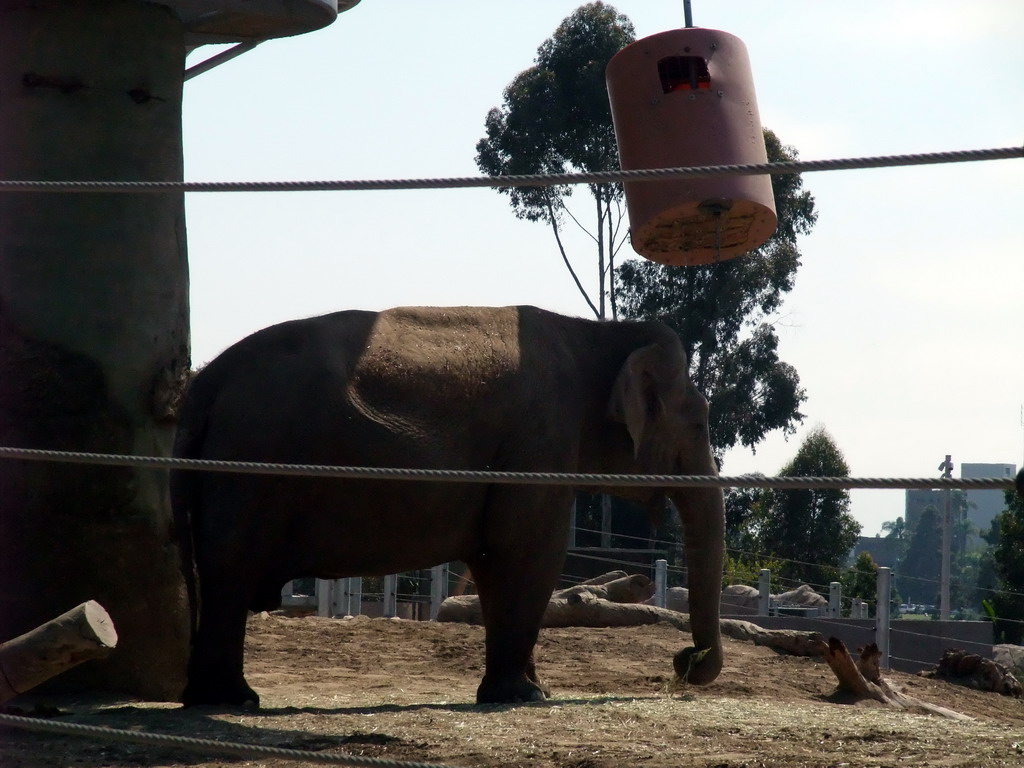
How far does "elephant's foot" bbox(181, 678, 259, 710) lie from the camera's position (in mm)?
5926

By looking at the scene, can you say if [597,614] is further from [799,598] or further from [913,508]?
[913,508]

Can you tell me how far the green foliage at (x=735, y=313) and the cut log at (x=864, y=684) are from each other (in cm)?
1773

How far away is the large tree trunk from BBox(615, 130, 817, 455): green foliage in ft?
63.3

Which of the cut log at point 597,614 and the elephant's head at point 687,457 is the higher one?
the elephant's head at point 687,457

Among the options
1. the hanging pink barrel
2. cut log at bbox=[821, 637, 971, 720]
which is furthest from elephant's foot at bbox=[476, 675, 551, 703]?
the hanging pink barrel

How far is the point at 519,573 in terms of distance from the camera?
22.1 ft

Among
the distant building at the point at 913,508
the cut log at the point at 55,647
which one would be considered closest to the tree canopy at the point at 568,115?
the cut log at the point at 55,647

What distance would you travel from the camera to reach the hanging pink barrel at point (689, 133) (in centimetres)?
676

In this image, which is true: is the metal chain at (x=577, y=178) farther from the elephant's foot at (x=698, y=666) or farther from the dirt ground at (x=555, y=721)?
the elephant's foot at (x=698, y=666)

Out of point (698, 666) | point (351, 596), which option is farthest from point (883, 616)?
point (351, 596)

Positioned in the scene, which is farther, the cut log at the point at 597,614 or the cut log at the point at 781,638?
the cut log at the point at 597,614

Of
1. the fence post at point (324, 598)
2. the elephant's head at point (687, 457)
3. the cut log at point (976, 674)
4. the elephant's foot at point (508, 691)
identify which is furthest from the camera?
the fence post at point (324, 598)

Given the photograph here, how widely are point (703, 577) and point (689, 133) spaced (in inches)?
96.9

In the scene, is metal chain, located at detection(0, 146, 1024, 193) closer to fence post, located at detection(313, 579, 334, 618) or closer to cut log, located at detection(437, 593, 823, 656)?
cut log, located at detection(437, 593, 823, 656)
